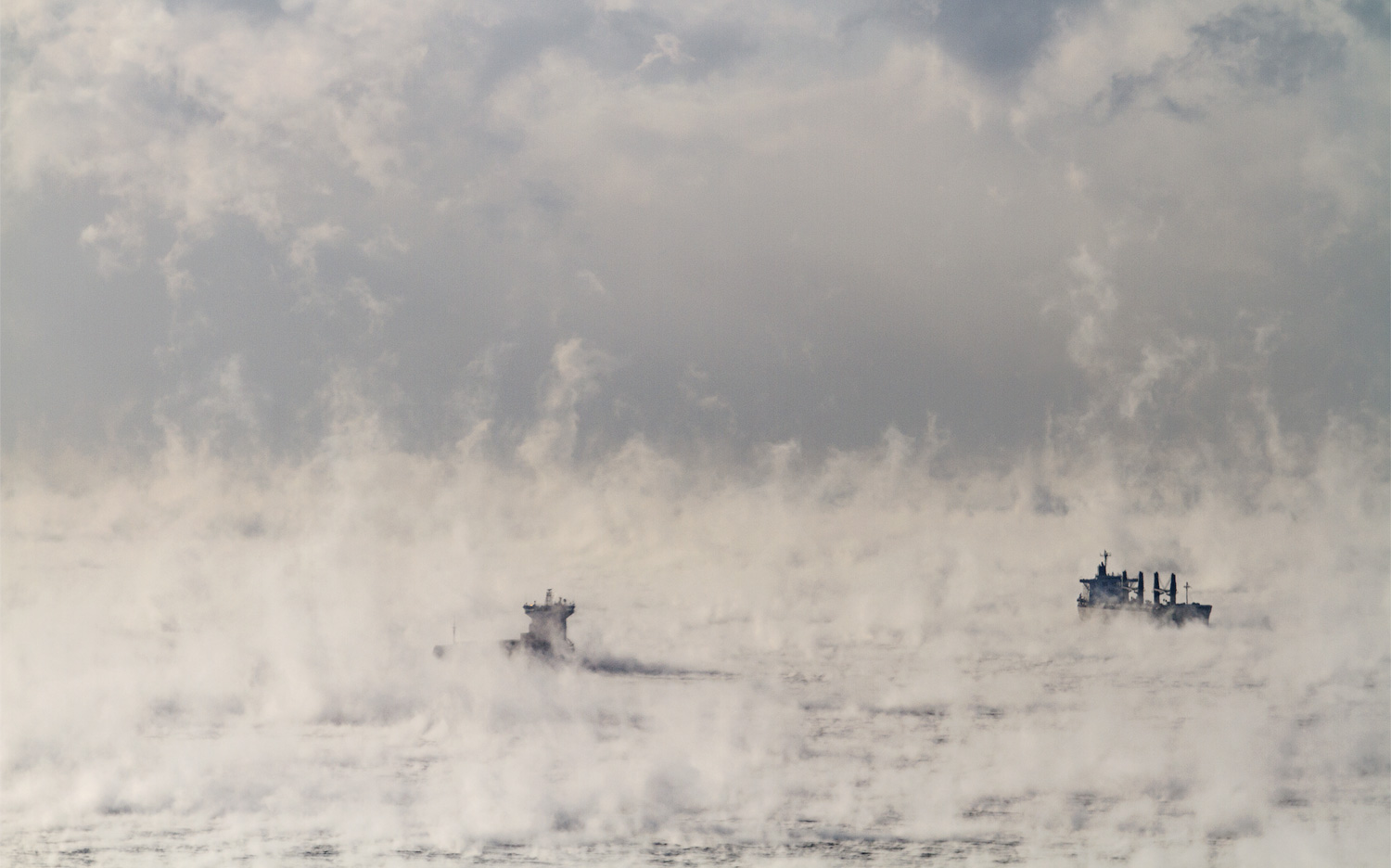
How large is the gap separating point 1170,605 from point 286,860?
113 metres

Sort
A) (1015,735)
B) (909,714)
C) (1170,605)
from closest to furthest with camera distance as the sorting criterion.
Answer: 1. (1015,735)
2. (909,714)
3. (1170,605)

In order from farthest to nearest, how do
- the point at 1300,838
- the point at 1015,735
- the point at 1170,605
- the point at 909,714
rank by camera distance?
the point at 1170,605, the point at 909,714, the point at 1015,735, the point at 1300,838

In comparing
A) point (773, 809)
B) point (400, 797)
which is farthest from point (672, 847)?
point (400, 797)

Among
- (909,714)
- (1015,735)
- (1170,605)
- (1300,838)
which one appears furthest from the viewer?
(1170,605)

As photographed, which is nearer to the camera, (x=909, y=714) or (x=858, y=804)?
(x=858, y=804)

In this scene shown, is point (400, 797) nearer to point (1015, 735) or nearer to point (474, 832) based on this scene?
point (474, 832)

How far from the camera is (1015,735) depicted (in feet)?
413

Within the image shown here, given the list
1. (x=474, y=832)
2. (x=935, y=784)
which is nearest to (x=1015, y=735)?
(x=935, y=784)

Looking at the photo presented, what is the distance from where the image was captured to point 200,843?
106750 millimetres

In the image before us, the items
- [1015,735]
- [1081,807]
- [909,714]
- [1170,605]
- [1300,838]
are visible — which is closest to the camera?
[1300,838]

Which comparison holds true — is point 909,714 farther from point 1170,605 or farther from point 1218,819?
point 1170,605

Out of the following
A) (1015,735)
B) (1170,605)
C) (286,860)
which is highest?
(1170,605)

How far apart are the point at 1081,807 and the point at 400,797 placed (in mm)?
56359

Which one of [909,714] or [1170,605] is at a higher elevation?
[1170,605]
